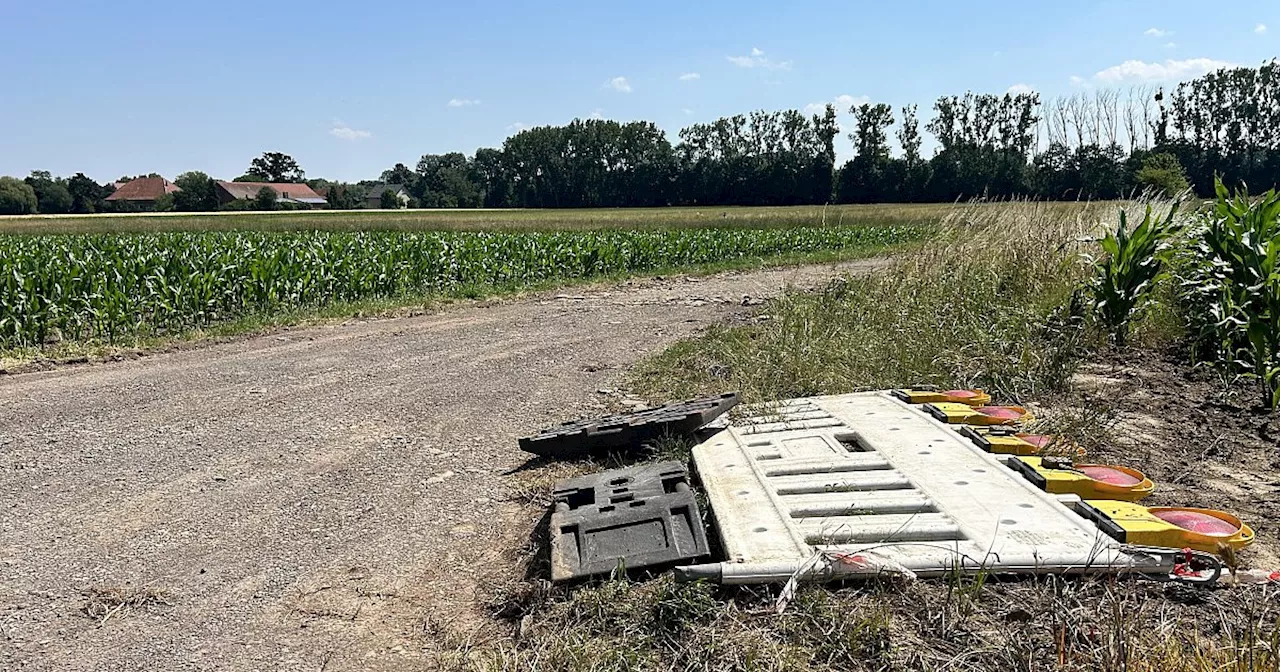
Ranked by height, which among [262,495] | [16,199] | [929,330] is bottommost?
[262,495]

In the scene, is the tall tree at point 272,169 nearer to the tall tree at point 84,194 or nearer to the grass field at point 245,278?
the tall tree at point 84,194

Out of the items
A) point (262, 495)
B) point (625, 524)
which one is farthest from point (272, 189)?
point (625, 524)

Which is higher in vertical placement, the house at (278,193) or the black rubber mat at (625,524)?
the house at (278,193)

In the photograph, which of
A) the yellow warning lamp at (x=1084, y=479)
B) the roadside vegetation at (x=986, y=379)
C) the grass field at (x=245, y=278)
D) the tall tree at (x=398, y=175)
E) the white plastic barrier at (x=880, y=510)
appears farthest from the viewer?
the tall tree at (x=398, y=175)

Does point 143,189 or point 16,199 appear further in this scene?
point 143,189

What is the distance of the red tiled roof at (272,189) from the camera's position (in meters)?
101

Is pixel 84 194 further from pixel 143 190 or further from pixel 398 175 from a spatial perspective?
pixel 398 175

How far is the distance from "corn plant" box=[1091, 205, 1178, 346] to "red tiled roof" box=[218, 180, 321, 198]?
4122 inches

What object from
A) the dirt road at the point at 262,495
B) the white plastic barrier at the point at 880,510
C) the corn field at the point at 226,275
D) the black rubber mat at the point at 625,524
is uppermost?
the corn field at the point at 226,275

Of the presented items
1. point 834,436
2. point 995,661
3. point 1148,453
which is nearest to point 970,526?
point 995,661

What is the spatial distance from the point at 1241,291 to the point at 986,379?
1.78 metres

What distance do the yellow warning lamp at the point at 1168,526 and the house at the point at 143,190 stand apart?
11011 centimetres

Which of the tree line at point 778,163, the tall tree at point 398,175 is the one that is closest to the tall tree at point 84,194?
the tree line at point 778,163

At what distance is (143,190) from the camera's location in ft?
343
